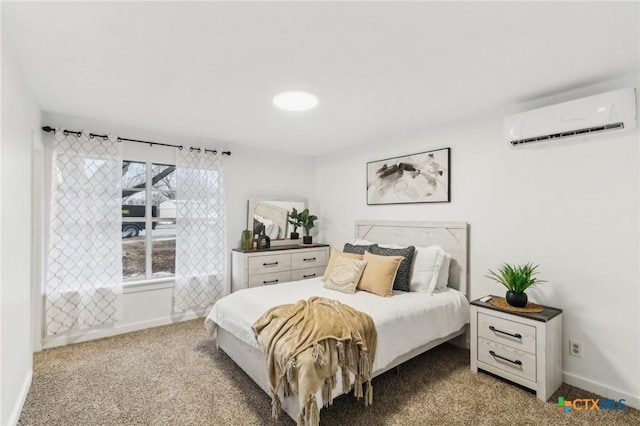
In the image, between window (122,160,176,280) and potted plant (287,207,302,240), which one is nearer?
window (122,160,176,280)

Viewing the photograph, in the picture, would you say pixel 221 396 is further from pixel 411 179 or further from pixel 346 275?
pixel 411 179

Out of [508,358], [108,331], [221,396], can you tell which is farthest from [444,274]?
[108,331]

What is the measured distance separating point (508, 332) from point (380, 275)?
107 centimetres

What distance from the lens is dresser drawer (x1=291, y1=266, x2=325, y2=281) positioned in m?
4.29

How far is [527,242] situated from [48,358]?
4360 mm

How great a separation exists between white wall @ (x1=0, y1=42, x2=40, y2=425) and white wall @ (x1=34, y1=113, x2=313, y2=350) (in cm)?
71

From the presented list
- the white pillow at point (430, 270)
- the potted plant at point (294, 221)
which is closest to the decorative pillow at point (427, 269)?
the white pillow at point (430, 270)

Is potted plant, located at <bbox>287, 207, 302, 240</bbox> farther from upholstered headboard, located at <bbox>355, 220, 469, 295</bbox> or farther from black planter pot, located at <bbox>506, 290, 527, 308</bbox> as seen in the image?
black planter pot, located at <bbox>506, 290, 527, 308</bbox>

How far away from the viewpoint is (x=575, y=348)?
7.84ft

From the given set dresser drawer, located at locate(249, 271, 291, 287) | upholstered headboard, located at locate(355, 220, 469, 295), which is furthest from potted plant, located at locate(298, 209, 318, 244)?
upholstered headboard, located at locate(355, 220, 469, 295)

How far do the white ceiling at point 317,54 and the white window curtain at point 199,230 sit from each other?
37.2 inches

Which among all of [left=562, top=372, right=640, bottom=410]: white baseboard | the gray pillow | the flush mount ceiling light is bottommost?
[left=562, top=372, right=640, bottom=410]: white baseboard

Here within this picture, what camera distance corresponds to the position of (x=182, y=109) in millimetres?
Answer: 2854

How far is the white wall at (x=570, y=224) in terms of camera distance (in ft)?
7.12
